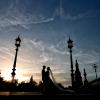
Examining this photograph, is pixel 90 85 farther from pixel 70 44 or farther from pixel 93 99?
pixel 70 44

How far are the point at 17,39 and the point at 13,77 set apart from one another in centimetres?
461

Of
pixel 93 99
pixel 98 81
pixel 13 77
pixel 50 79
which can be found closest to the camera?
pixel 93 99

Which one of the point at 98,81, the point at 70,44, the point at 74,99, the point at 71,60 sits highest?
the point at 70,44

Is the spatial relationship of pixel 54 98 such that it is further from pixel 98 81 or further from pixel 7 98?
pixel 98 81

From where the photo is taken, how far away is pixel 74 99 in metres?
3.84

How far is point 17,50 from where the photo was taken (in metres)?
19.1

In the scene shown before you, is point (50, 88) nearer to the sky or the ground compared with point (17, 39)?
nearer to the ground

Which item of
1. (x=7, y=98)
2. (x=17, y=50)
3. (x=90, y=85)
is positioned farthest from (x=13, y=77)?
(x=7, y=98)

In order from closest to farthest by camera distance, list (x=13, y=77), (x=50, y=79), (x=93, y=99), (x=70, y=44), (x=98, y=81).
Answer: (x=93, y=99) < (x=98, y=81) < (x=50, y=79) < (x=13, y=77) < (x=70, y=44)

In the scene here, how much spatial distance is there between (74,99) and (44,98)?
0.71 m

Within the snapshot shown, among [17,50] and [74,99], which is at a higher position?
[17,50]

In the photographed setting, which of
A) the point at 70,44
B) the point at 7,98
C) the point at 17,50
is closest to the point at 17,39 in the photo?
the point at 17,50

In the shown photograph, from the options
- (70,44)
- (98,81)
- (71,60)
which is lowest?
(98,81)

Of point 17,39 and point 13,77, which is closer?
point 13,77
